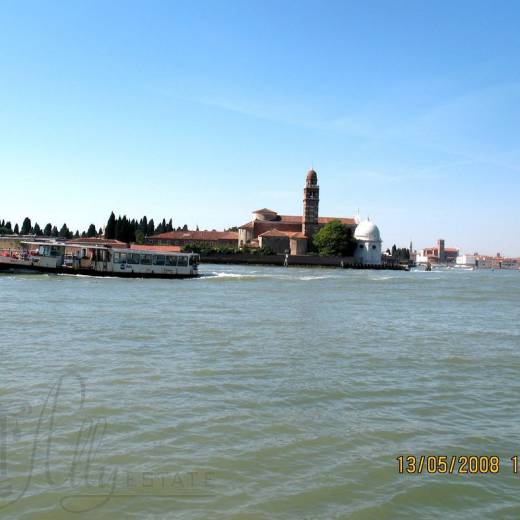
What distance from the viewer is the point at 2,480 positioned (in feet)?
16.5

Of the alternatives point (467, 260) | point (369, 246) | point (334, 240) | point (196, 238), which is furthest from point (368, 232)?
point (467, 260)

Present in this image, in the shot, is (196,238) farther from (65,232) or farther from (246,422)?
(246,422)

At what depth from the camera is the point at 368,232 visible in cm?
9162

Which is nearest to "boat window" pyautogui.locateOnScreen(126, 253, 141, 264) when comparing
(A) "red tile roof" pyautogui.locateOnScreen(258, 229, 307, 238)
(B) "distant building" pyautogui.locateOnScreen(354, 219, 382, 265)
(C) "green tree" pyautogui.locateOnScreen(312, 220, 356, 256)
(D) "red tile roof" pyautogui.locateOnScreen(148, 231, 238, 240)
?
(D) "red tile roof" pyautogui.locateOnScreen(148, 231, 238, 240)

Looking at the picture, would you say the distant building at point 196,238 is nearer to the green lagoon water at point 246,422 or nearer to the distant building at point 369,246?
the distant building at point 369,246

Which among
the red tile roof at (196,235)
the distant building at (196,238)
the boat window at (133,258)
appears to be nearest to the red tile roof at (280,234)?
the distant building at (196,238)

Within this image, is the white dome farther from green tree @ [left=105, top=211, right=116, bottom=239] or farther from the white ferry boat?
the white ferry boat

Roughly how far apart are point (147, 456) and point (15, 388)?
118 inches

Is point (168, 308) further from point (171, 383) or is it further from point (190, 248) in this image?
point (190, 248)

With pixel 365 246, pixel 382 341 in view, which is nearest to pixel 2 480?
pixel 382 341

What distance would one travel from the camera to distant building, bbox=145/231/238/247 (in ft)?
293

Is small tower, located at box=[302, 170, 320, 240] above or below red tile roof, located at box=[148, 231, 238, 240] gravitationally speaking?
above

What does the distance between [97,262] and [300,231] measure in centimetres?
6273

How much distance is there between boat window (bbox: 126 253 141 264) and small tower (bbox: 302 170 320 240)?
55958mm
